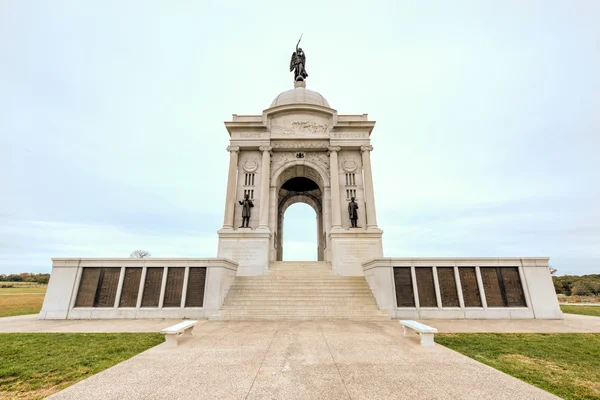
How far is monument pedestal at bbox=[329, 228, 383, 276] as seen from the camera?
20.0 meters

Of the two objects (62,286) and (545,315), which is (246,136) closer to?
(62,286)

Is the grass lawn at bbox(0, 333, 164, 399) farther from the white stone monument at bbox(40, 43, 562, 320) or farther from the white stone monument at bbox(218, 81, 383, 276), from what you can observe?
the white stone monument at bbox(218, 81, 383, 276)

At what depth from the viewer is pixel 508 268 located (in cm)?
1333

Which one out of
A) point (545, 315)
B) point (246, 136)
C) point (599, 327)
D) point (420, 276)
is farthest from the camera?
point (246, 136)

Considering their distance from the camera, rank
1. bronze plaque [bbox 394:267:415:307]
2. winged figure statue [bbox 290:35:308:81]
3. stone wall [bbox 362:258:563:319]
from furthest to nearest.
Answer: winged figure statue [bbox 290:35:308:81]
bronze plaque [bbox 394:267:415:307]
stone wall [bbox 362:258:563:319]

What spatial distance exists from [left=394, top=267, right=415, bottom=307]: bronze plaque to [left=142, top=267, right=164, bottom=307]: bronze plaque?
1222 centimetres

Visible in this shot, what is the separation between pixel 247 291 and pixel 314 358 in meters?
9.69

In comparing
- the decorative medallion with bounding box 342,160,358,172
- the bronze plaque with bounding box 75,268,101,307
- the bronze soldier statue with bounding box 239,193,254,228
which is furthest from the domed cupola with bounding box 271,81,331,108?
the bronze plaque with bounding box 75,268,101,307

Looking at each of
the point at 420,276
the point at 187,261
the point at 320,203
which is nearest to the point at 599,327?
the point at 420,276

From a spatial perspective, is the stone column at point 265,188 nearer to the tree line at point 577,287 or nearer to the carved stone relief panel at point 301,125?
the carved stone relief panel at point 301,125

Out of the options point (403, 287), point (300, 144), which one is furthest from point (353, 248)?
point (300, 144)

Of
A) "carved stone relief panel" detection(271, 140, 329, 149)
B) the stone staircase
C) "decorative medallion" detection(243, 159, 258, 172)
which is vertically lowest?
the stone staircase

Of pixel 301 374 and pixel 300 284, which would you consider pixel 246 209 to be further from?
pixel 301 374

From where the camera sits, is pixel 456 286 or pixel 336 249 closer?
pixel 456 286
